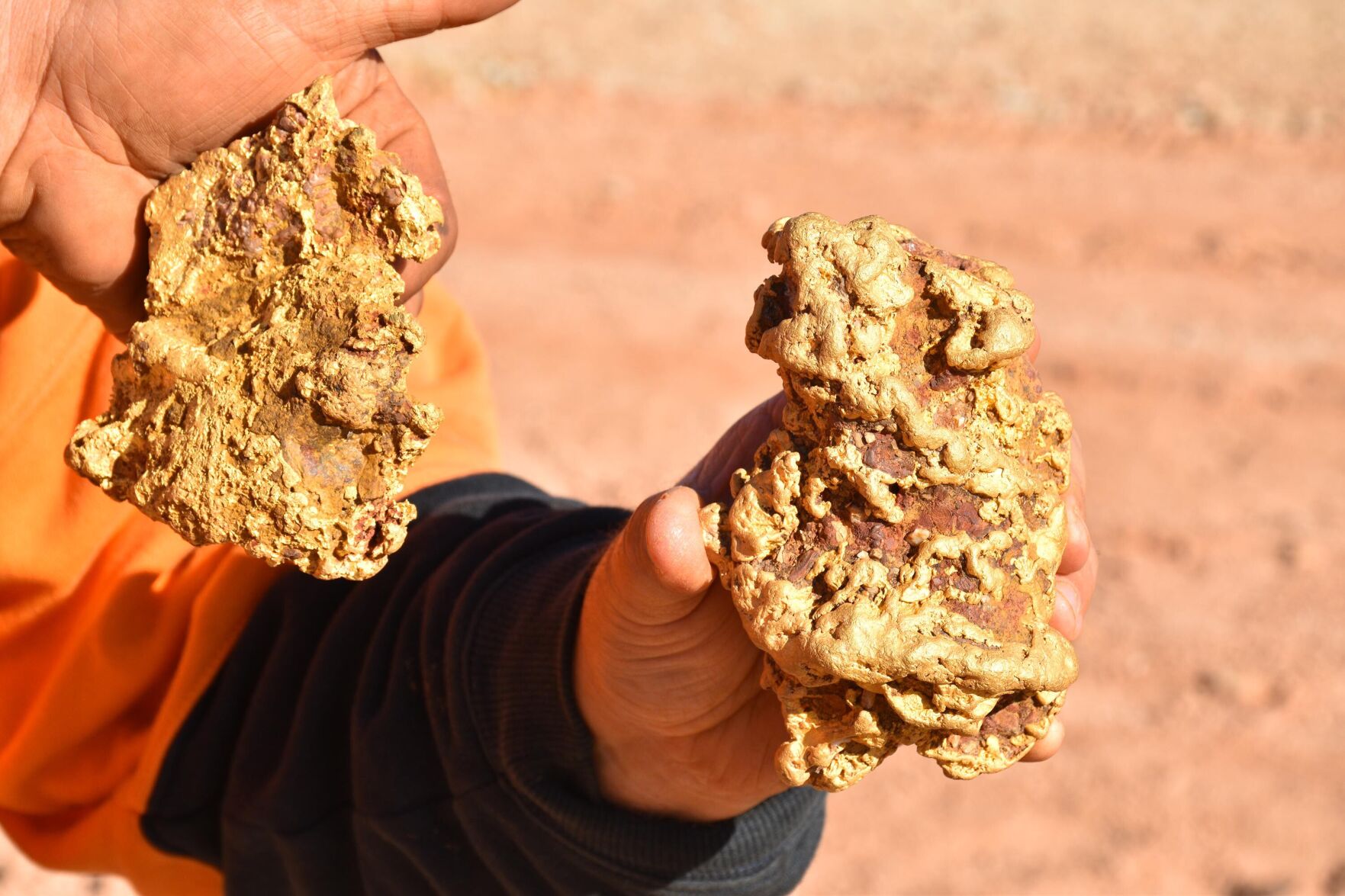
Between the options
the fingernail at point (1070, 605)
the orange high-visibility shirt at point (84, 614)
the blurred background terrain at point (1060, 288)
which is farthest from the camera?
the blurred background terrain at point (1060, 288)

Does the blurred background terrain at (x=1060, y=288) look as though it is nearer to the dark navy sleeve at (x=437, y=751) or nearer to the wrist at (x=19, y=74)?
the dark navy sleeve at (x=437, y=751)

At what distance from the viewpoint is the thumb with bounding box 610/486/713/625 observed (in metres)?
1.66

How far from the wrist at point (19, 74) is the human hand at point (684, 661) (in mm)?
954

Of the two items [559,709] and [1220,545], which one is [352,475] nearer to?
[559,709]

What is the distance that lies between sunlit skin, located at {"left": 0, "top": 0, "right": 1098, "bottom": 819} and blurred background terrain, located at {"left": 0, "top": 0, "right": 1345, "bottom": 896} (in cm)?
184

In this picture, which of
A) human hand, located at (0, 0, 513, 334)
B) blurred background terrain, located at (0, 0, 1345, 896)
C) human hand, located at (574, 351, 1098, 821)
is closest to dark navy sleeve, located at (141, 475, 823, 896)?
human hand, located at (574, 351, 1098, 821)

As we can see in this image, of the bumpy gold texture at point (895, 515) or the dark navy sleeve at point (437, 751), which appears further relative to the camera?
the dark navy sleeve at point (437, 751)

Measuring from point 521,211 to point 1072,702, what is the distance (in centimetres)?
369

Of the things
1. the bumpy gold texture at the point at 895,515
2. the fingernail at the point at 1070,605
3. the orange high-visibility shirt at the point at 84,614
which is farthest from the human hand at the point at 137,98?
the fingernail at the point at 1070,605

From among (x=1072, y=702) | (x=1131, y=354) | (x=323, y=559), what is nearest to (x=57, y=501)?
(x=323, y=559)

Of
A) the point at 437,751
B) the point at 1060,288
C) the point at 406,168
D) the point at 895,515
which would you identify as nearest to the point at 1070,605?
the point at 895,515

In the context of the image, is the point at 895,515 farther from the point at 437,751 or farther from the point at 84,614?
the point at 84,614

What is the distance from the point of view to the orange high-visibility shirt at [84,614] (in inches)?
88.3

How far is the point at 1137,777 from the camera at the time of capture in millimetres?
3744
